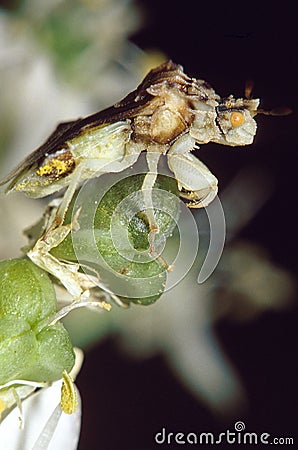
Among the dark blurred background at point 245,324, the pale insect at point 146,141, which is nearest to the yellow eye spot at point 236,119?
the pale insect at point 146,141

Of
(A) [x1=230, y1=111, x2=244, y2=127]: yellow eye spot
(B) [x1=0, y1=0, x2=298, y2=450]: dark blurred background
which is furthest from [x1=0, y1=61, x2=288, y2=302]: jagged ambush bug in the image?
(B) [x1=0, y1=0, x2=298, y2=450]: dark blurred background

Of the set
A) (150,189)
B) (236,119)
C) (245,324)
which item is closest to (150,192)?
(150,189)

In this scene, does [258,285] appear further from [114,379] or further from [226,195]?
[114,379]

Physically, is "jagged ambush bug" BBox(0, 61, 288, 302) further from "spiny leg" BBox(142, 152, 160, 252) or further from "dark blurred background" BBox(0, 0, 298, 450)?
"dark blurred background" BBox(0, 0, 298, 450)

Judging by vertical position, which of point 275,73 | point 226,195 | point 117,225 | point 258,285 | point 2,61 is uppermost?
point 2,61

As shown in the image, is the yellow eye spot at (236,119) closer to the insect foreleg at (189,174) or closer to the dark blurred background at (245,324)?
the insect foreleg at (189,174)

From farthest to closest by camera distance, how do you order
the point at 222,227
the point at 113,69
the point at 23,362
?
the point at 113,69, the point at 222,227, the point at 23,362

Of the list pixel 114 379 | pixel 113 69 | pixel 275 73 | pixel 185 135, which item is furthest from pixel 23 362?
pixel 113 69
